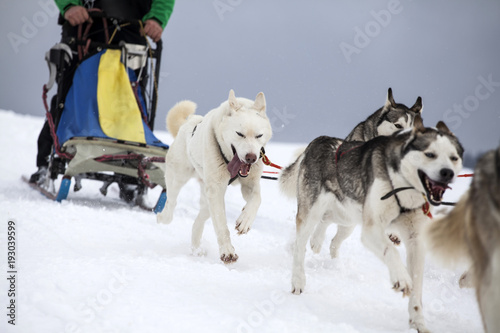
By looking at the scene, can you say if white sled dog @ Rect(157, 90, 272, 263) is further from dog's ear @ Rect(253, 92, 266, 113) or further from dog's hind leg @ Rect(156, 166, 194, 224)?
dog's hind leg @ Rect(156, 166, 194, 224)

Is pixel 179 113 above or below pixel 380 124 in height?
below

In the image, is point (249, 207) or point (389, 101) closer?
point (249, 207)

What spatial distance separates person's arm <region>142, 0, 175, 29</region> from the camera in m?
5.77

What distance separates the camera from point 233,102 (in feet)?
11.2

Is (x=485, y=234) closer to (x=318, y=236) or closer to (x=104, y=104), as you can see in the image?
(x=318, y=236)

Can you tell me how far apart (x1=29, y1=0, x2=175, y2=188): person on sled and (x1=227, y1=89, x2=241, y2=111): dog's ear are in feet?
8.71

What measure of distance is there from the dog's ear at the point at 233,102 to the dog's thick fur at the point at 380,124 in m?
0.59

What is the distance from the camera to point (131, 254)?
11.0 ft

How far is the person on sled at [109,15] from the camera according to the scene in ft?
17.4

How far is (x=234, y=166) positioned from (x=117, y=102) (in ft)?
8.36

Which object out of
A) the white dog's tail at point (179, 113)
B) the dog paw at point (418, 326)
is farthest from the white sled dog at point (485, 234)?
the white dog's tail at point (179, 113)

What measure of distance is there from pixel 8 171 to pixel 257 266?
548cm

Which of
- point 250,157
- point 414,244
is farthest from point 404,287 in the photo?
point 250,157

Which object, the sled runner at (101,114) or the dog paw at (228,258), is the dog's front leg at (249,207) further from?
the sled runner at (101,114)
